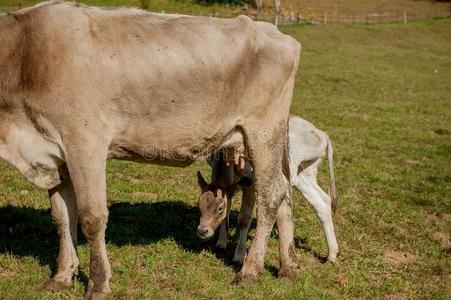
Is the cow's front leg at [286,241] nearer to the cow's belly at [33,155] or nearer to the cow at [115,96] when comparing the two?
the cow at [115,96]

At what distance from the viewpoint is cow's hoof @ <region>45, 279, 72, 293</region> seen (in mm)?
6312

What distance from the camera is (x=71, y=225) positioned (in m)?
6.63

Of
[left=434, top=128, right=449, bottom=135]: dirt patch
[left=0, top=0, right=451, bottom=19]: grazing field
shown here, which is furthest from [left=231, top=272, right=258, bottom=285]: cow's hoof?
[left=0, top=0, right=451, bottom=19]: grazing field

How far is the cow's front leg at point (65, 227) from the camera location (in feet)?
21.2

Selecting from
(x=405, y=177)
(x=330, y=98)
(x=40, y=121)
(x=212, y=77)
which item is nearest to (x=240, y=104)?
Answer: (x=212, y=77)

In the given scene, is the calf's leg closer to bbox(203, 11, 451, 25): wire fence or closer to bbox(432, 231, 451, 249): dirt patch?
bbox(432, 231, 451, 249): dirt patch

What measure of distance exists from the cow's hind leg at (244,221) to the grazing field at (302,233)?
0.23m

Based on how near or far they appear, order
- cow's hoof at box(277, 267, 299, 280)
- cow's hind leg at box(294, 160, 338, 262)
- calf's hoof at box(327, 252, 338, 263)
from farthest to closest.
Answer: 1. cow's hind leg at box(294, 160, 338, 262)
2. calf's hoof at box(327, 252, 338, 263)
3. cow's hoof at box(277, 267, 299, 280)

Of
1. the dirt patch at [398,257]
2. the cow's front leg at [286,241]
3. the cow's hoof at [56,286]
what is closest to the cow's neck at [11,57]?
the cow's hoof at [56,286]

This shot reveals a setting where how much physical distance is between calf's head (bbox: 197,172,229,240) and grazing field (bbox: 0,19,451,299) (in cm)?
46

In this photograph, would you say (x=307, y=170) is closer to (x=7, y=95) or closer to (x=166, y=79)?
(x=166, y=79)

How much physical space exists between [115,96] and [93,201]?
1.04 meters

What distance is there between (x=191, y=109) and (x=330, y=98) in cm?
1663

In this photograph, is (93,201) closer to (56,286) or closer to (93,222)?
(93,222)
